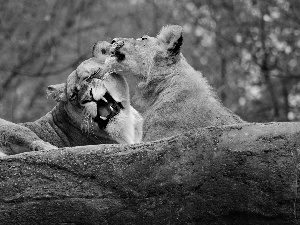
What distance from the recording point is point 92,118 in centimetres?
752

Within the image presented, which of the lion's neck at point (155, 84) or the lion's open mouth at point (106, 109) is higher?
the lion's neck at point (155, 84)

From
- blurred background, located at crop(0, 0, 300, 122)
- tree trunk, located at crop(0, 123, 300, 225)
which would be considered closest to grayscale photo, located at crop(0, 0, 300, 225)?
tree trunk, located at crop(0, 123, 300, 225)

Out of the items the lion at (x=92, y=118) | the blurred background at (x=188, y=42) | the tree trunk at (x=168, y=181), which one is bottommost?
the tree trunk at (x=168, y=181)

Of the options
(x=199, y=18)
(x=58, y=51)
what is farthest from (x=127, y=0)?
(x=199, y=18)

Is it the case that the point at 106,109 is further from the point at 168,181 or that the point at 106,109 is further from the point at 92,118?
the point at 168,181

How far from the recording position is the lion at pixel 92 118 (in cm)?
725

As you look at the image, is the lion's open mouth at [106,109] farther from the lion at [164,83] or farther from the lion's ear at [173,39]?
the lion's ear at [173,39]

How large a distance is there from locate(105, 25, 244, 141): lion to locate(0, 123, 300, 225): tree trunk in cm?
185

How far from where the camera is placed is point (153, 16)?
2177 centimetres

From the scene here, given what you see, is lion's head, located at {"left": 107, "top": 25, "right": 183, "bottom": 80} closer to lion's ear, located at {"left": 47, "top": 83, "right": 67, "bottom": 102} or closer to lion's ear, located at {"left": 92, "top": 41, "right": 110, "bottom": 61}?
lion's ear, located at {"left": 92, "top": 41, "right": 110, "bottom": 61}

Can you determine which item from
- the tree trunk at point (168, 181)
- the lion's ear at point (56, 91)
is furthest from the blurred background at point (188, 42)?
the tree trunk at point (168, 181)

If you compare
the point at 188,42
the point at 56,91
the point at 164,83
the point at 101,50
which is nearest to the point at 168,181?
the point at 164,83

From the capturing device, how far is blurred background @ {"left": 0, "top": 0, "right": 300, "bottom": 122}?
16828 millimetres

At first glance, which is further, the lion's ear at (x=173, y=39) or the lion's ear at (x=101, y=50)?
the lion's ear at (x=101, y=50)
